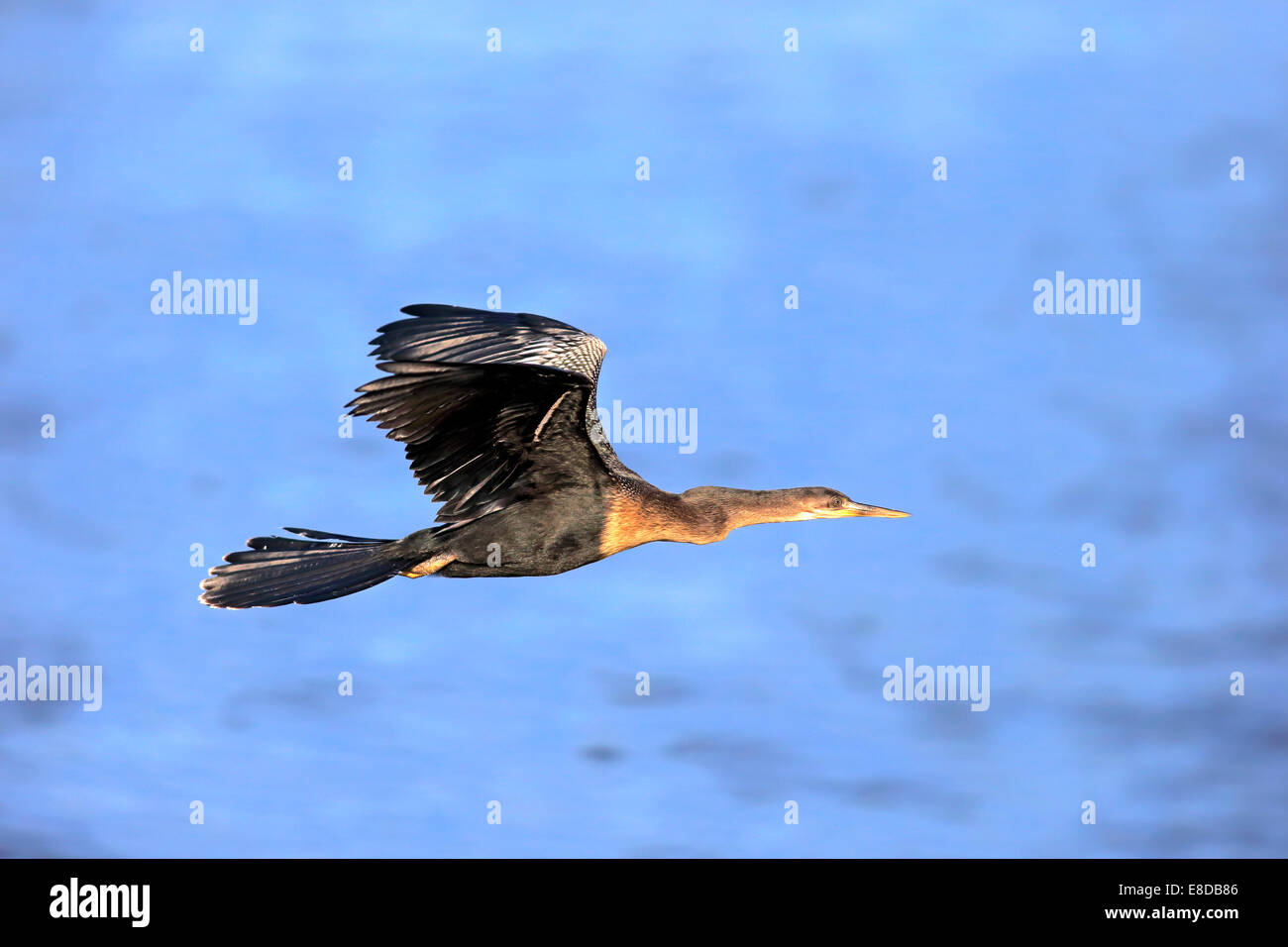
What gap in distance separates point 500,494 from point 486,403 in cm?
92

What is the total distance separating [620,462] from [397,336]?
2.73 m

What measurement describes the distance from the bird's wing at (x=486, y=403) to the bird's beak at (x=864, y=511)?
2255 mm

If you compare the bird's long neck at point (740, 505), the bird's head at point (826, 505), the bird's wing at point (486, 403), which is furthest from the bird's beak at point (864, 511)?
the bird's wing at point (486, 403)

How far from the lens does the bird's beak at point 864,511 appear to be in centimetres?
1371

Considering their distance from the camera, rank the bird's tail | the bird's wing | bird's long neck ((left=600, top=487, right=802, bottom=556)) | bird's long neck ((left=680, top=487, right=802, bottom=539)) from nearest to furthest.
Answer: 1. the bird's wing
2. the bird's tail
3. bird's long neck ((left=600, top=487, right=802, bottom=556))
4. bird's long neck ((left=680, top=487, right=802, bottom=539))

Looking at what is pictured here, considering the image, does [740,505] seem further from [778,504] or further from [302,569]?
[302,569]

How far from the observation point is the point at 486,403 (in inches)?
460

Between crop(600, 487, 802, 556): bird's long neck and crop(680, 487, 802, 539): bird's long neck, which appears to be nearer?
crop(600, 487, 802, 556): bird's long neck

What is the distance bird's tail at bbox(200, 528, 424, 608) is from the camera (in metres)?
12.0

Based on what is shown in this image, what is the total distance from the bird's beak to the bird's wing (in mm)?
2255

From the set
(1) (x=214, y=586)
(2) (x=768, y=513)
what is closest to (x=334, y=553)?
(1) (x=214, y=586)

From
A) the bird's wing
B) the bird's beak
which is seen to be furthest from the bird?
the bird's beak

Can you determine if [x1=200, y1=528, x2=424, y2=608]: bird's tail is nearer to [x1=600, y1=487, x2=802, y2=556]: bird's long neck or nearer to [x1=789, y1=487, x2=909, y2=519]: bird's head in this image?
[x1=600, y1=487, x2=802, y2=556]: bird's long neck

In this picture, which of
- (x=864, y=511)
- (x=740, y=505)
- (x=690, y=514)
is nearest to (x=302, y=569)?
(x=690, y=514)
